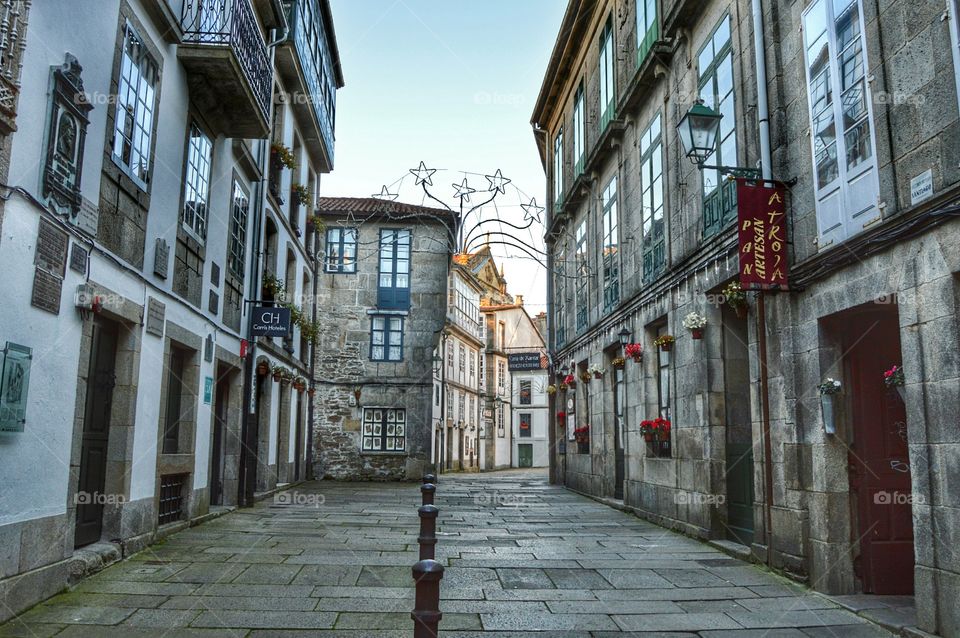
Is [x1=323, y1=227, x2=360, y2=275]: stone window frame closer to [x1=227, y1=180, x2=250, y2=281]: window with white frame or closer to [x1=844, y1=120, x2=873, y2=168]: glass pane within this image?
[x1=227, y1=180, x2=250, y2=281]: window with white frame

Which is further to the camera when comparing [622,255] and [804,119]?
[622,255]

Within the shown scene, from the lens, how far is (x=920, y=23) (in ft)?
18.6

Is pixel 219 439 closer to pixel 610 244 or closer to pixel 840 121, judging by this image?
pixel 610 244

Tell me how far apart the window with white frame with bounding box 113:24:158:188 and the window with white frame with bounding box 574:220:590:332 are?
1064cm

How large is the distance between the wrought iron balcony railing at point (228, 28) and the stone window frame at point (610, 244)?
7.26 metres

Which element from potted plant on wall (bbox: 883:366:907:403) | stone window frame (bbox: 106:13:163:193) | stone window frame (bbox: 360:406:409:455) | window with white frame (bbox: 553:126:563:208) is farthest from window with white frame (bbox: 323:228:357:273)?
potted plant on wall (bbox: 883:366:907:403)

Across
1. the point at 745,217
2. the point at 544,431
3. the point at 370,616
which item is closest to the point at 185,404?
the point at 370,616

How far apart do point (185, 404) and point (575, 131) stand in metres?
12.5

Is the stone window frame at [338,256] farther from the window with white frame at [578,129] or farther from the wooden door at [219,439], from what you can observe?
the wooden door at [219,439]

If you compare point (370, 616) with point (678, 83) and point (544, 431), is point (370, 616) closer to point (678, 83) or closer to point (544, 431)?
point (678, 83)

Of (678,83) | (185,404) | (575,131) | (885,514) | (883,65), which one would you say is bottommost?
(885,514)

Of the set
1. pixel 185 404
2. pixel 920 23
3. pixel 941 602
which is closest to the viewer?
pixel 941 602

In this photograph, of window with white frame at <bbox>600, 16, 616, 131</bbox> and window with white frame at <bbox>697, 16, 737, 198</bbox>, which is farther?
window with white frame at <bbox>600, 16, 616, 131</bbox>

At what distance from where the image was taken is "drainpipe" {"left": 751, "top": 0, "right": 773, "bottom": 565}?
25.8 feet
